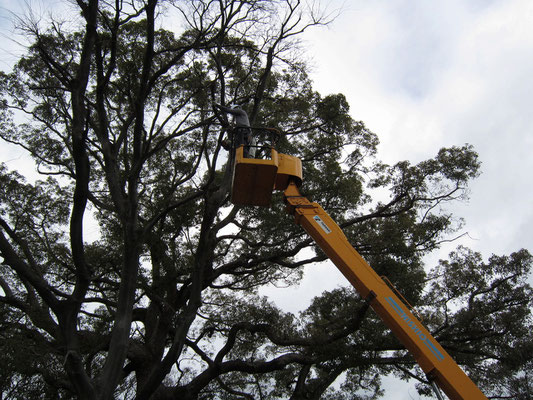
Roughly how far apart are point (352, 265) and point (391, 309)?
0.59 meters

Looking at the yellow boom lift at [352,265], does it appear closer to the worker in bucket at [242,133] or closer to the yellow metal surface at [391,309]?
the yellow metal surface at [391,309]

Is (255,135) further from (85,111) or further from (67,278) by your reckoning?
(67,278)

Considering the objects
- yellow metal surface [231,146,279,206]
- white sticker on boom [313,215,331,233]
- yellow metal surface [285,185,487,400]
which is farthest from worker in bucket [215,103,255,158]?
white sticker on boom [313,215,331,233]

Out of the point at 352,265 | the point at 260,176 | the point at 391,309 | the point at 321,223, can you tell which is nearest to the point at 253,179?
the point at 260,176

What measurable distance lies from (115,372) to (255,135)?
4123 mm

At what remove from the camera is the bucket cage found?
15.6 feet

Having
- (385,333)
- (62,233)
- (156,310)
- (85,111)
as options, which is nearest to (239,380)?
(156,310)

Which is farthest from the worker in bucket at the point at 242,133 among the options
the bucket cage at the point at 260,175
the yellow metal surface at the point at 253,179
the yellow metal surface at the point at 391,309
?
the yellow metal surface at the point at 391,309

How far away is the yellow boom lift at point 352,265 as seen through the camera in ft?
12.9

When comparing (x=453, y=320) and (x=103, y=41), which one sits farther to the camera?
(x=453, y=320)

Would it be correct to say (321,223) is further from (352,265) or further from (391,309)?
(391,309)

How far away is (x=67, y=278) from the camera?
9383 mm

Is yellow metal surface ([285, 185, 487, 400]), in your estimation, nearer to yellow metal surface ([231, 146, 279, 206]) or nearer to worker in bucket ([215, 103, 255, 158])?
yellow metal surface ([231, 146, 279, 206])

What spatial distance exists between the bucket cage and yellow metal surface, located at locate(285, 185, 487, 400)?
44 centimetres
